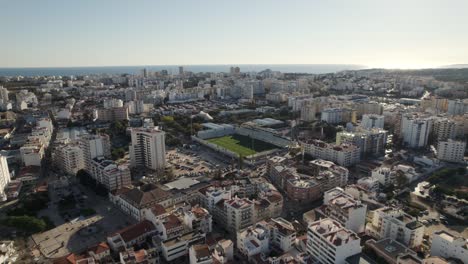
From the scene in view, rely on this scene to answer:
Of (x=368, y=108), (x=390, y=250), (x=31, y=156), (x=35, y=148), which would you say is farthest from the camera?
(x=368, y=108)

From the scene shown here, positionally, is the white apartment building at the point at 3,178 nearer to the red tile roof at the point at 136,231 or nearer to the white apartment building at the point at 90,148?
the white apartment building at the point at 90,148

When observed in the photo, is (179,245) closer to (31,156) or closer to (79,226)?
(79,226)

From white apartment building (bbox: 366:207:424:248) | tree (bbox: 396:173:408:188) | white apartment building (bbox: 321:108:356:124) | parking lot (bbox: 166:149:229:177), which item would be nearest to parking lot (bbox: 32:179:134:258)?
parking lot (bbox: 166:149:229:177)

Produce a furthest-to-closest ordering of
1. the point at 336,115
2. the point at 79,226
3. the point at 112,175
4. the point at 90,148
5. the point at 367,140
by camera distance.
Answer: the point at 336,115 → the point at 367,140 → the point at 90,148 → the point at 112,175 → the point at 79,226

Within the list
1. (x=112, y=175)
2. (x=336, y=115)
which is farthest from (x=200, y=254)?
(x=336, y=115)

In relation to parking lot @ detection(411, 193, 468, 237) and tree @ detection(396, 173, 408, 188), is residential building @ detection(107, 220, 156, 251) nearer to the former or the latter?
parking lot @ detection(411, 193, 468, 237)

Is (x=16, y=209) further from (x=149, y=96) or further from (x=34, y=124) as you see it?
(x=149, y=96)

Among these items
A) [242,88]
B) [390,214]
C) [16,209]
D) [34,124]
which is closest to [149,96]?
[242,88]
